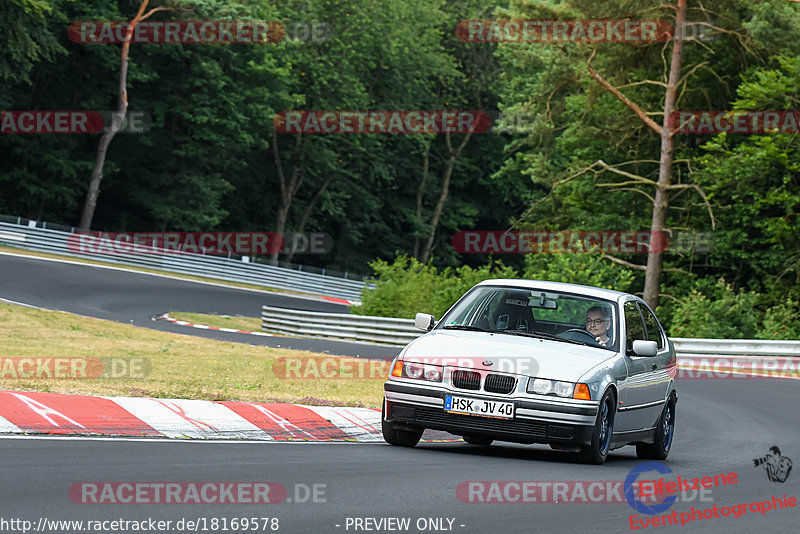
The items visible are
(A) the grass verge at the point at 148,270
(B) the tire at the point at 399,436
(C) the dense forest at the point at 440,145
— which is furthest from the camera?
(A) the grass verge at the point at 148,270

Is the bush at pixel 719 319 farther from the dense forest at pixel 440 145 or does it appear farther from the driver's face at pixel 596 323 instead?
the driver's face at pixel 596 323

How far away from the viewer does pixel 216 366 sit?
58.0ft

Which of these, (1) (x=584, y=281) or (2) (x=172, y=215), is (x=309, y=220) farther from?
(1) (x=584, y=281)

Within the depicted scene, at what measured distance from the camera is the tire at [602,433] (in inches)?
382

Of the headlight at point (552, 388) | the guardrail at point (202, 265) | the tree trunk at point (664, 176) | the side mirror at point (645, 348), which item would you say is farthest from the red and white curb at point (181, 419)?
the guardrail at point (202, 265)

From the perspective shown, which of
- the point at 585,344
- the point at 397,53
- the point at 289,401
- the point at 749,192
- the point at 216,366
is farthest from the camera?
the point at 397,53

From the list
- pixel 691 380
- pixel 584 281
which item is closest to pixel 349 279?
pixel 584 281

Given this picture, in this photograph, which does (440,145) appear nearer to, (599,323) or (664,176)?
(664,176)

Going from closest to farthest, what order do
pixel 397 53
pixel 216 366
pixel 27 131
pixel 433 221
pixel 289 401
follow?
pixel 289 401 → pixel 216 366 → pixel 27 131 → pixel 397 53 → pixel 433 221

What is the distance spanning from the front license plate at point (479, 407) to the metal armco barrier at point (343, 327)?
19562 millimetres

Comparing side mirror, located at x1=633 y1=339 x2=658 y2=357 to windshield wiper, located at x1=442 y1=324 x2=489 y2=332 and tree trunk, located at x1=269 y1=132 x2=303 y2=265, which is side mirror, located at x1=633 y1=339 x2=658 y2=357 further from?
tree trunk, located at x1=269 y1=132 x2=303 y2=265

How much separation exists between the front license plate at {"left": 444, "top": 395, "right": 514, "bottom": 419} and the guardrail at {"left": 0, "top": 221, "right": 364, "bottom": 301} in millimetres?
36926

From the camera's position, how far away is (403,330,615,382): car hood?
31.8ft

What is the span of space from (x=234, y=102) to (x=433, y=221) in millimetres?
20231
